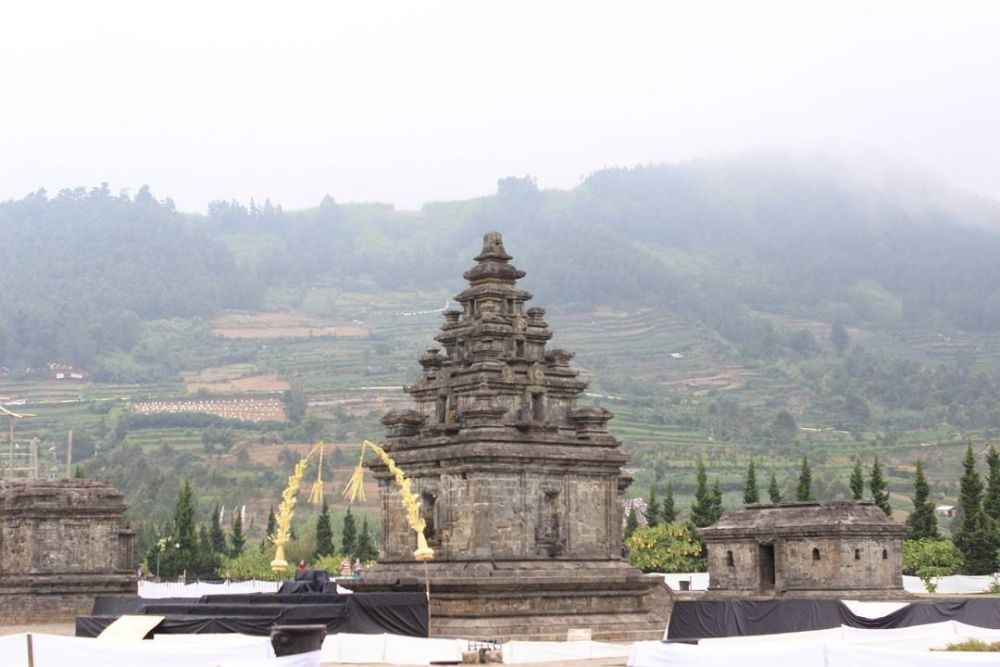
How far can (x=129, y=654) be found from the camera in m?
25.9

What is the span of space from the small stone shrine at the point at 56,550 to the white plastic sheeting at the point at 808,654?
29695mm

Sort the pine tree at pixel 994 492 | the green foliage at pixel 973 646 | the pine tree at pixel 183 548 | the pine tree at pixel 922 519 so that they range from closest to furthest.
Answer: the green foliage at pixel 973 646
the pine tree at pixel 994 492
the pine tree at pixel 922 519
the pine tree at pixel 183 548

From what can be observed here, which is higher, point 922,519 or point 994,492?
point 994,492

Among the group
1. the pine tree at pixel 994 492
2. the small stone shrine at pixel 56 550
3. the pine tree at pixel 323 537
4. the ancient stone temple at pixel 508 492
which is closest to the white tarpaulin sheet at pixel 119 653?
the ancient stone temple at pixel 508 492

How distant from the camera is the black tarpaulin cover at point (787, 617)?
120ft

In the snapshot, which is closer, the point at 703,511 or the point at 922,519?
the point at 922,519

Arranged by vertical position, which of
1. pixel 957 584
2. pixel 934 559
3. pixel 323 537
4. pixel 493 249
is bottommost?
pixel 323 537

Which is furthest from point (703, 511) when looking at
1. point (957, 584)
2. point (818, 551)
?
point (818, 551)

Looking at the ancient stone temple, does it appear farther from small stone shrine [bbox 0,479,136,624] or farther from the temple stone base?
small stone shrine [bbox 0,479,136,624]

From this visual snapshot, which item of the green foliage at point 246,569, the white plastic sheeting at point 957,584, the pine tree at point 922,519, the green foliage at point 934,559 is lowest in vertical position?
the green foliage at point 246,569

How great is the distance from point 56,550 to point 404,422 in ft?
56.4

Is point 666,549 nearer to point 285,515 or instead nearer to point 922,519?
point 922,519

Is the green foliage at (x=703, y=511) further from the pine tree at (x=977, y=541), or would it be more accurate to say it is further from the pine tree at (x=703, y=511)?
the pine tree at (x=977, y=541)

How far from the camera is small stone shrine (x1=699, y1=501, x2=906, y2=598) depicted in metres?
57.5
